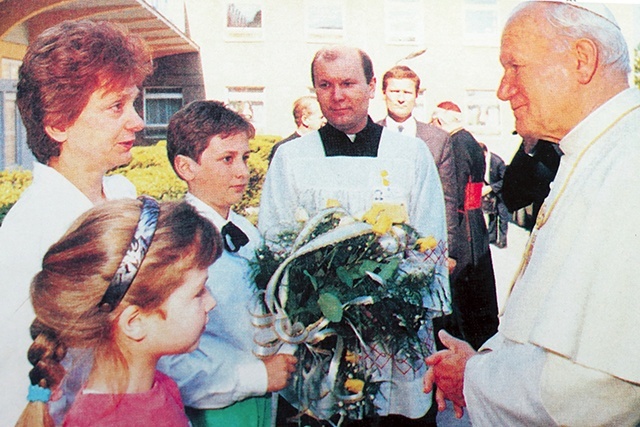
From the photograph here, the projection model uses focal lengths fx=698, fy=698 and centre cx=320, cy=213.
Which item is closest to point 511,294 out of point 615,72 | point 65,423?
point 615,72

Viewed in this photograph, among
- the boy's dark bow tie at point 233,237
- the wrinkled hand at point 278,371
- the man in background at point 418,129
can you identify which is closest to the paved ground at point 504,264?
the man in background at point 418,129

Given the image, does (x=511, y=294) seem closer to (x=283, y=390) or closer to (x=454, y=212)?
(x=454, y=212)

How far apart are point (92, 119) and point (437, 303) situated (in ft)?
3.38

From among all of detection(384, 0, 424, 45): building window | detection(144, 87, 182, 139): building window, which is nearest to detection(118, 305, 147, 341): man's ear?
detection(144, 87, 182, 139): building window

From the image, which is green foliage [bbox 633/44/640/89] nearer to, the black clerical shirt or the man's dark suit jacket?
the man's dark suit jacket

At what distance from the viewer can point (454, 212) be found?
210cm

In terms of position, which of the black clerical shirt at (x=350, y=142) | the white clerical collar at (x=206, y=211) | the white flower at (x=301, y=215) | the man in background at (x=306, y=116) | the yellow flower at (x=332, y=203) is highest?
the man in background at (x=306, y=116)

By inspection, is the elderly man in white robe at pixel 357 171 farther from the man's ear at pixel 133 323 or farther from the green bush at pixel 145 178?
the man's ear at pixel 133 323

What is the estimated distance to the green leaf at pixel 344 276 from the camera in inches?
64.9

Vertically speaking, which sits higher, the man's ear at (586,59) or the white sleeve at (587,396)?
the man's ear at (586,59)

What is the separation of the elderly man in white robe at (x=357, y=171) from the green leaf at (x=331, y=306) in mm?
337

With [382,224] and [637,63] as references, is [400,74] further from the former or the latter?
[637,63]

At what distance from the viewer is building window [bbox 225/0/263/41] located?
197 centimetres

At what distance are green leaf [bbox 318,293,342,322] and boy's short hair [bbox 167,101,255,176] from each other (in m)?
0.48
